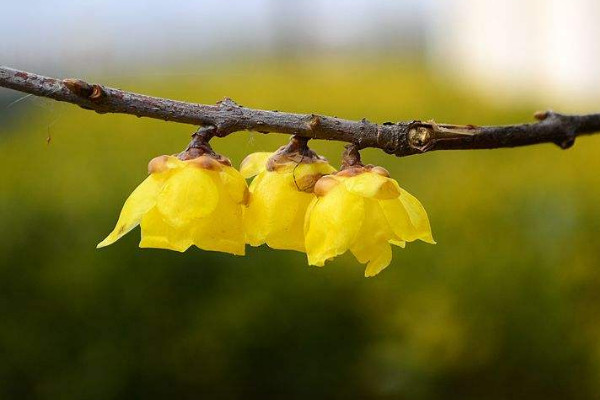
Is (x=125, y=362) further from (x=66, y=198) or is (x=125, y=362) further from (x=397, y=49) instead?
(x=397, y=49)

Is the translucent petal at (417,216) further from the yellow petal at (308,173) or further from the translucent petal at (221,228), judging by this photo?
the translucent petal at (221,228)

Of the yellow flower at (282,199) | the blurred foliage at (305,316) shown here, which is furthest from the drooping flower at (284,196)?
the blurred foliage at (305,316)

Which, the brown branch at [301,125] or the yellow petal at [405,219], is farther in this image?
the yellow petal at [405,219]

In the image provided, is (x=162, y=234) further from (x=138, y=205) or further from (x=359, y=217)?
(x=359, y=217)

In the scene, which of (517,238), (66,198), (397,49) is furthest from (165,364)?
(397,49)

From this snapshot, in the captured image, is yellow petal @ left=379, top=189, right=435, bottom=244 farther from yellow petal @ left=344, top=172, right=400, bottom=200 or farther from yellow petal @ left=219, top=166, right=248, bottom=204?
yellow petal @ left=219, top=166, right=248, bottom=204
